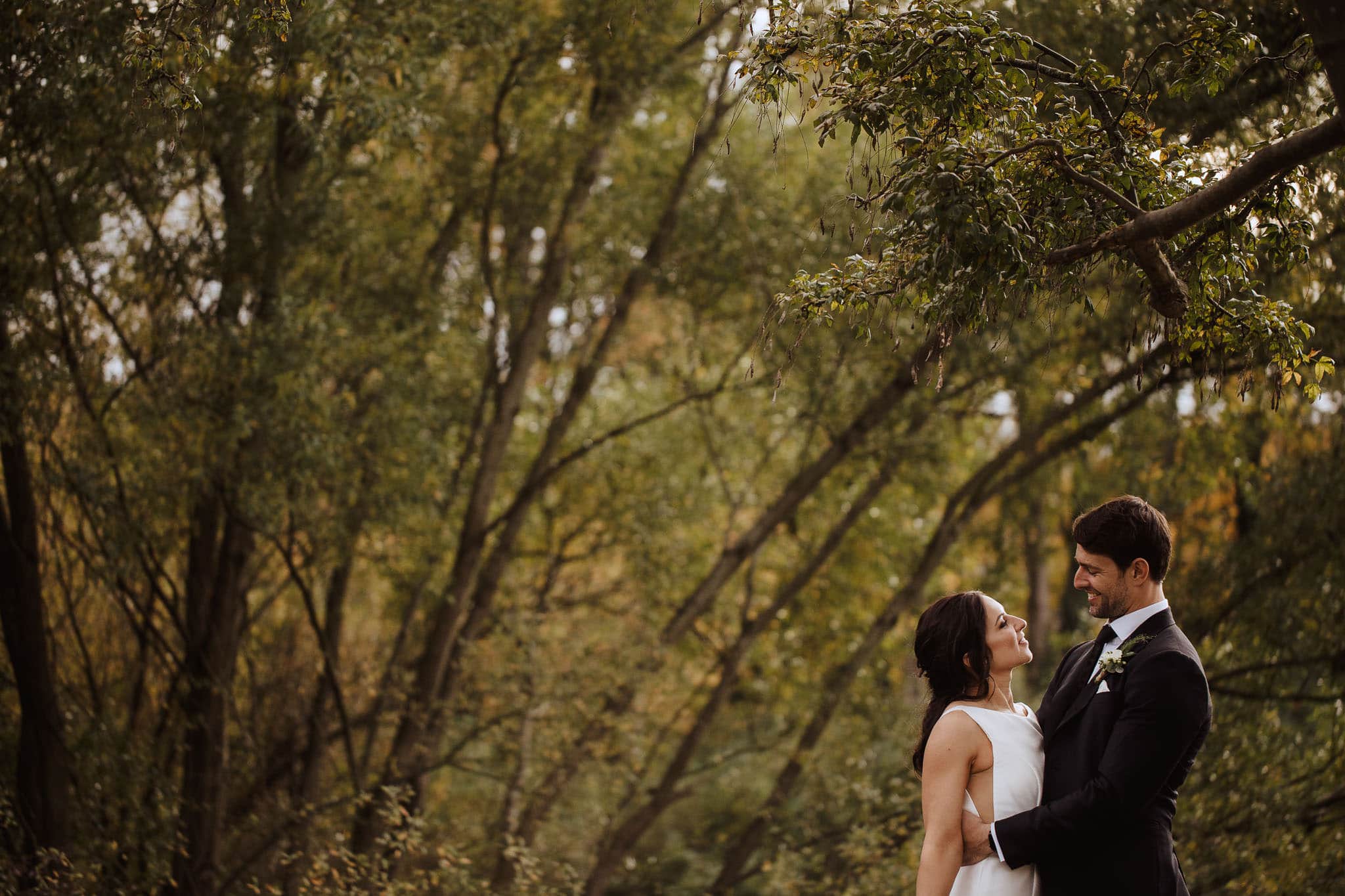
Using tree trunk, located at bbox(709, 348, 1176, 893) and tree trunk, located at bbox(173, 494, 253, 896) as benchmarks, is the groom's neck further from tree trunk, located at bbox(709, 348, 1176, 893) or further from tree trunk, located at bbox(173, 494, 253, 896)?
tree trunk, located at bbox(709, 348, 1176, 893)

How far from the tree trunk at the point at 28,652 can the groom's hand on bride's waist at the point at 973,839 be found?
6.03m

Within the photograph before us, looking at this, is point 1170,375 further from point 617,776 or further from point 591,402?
point 591,402

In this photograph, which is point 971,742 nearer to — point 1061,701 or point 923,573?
point 1061,701

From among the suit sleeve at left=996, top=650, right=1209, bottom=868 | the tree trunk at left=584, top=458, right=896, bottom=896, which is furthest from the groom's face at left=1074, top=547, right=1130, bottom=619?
the tree trunk at left=584, top=458, right=896, bottom=896

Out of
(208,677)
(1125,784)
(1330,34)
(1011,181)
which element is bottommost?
(1125,784)

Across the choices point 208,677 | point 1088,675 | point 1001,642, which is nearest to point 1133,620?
point 1088,675

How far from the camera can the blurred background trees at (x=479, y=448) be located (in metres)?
7.10

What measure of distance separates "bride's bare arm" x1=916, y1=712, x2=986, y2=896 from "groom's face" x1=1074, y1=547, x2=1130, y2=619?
459 millimetres

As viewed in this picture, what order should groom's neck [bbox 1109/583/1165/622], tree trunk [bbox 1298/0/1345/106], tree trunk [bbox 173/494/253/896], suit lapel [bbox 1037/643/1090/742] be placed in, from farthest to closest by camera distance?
tree trunk [bbox 173/494/253/896] → suit lapel [bbox 1037/643/1090/742] → groom's neck [bbox 1109/583/1165/622] → tree trunk [bbox 1298/0/1345/106]

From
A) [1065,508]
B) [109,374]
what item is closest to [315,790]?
[109,374]

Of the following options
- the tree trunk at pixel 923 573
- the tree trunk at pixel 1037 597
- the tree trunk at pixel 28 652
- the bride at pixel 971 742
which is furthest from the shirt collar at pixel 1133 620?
the tree trunk at pixel 1037 597

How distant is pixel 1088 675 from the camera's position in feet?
10.4

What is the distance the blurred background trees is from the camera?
710 centimetres

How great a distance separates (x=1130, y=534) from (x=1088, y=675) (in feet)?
1.42
